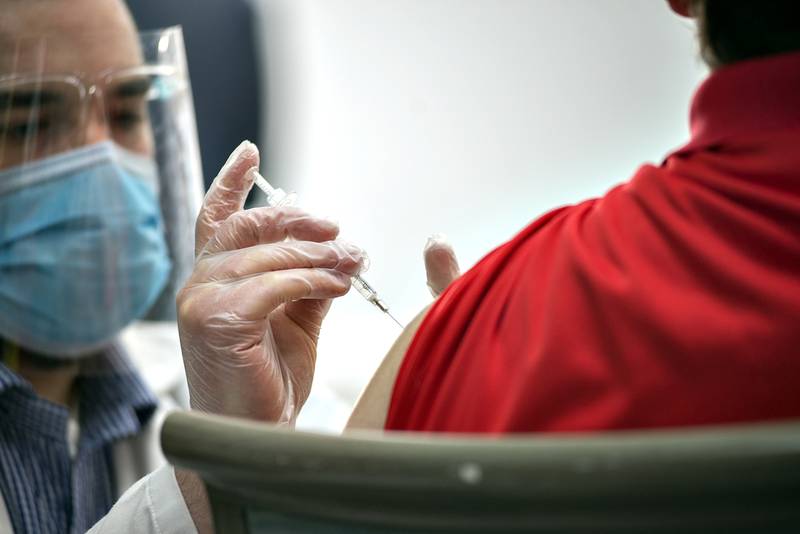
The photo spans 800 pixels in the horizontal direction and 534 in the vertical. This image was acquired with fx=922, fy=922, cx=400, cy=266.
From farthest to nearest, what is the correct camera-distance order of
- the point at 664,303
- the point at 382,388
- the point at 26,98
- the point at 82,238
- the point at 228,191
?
the point at 82,238, the point at 26,98, the point at 228,191, the point at 382,388, the point at 664,303

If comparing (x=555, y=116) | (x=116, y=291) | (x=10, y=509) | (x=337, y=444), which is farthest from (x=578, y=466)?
(x=555, y=116)

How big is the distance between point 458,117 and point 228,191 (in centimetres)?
106

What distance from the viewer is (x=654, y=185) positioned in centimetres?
65

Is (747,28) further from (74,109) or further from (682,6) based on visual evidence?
(74,109)

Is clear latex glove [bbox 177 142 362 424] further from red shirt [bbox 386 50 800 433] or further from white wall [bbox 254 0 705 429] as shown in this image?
white wall [bbox 254 0 705 429]

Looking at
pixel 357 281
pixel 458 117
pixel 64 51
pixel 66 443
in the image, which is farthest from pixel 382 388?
pixel 458 117

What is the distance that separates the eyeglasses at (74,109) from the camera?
1475mm

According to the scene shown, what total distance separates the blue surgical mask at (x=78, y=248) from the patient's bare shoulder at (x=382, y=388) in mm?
976

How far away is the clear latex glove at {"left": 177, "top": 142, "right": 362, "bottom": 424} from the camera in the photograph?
0.94 m

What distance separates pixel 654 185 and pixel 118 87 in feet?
3.96

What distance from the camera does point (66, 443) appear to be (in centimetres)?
150

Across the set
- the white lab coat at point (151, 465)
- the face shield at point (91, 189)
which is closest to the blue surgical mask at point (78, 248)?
the face shield at point (91, 189)

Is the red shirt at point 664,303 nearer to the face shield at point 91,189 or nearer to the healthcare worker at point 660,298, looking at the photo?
the healthcare worker at point 660,298

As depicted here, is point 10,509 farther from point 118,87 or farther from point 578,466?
point 578,466
